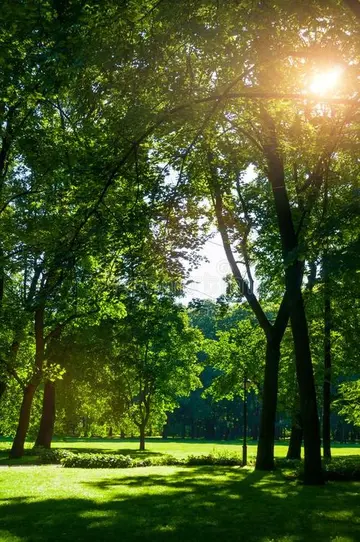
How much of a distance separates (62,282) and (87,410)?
90.1 ft

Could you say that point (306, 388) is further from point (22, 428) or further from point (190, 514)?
point (22, 428)

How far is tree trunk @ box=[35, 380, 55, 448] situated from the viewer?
33.8 metres

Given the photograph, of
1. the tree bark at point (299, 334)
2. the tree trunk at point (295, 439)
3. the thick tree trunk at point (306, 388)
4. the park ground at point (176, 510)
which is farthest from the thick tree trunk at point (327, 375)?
the park ground at point (176, 510)

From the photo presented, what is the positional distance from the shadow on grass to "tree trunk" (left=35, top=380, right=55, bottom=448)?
782 inches

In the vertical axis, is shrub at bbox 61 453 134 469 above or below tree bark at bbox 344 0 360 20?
below

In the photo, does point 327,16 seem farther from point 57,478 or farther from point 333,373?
point 333,373

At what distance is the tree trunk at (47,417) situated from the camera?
33750 mm

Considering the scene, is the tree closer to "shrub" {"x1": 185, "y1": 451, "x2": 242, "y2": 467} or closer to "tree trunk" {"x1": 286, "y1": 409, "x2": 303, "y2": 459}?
"tree trunk" {"x1": 286, "y1": 409, "x2": 303, "y2": 459}

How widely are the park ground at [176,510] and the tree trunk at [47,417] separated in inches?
714

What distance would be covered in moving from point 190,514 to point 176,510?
0.52 m

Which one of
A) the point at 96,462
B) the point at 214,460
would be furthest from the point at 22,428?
the point at 214,460

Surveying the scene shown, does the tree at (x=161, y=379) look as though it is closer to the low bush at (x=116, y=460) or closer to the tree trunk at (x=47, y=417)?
the tree trunk at (x=47, y=417)

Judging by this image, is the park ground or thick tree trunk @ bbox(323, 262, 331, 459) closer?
the park ground

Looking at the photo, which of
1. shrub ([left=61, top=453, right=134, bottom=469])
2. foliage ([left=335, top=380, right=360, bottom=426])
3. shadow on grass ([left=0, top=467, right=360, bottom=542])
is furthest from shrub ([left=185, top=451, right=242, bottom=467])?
shadow on grass ([left=0, top=467, right=360, bottom=542])
